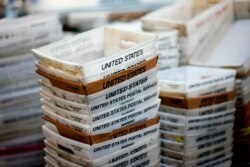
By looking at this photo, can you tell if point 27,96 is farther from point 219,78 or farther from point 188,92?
point 219,78

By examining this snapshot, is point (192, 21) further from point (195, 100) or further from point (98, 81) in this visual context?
point (98, 81)

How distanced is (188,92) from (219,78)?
25cm

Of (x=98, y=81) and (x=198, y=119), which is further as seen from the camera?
(x=198, y=119)

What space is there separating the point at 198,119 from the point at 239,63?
637mm

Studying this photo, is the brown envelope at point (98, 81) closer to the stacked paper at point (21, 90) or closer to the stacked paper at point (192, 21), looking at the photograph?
the stacked paper at point (21, 90)

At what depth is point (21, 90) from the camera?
9.23 ft

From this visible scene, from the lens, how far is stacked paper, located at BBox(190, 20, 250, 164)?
282 cm

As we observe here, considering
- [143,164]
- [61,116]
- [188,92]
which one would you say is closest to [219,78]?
[188,92]

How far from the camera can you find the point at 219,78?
2.52m

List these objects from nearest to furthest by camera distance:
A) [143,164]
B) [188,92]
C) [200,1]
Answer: [143,164] → [188,92] → [200,1]

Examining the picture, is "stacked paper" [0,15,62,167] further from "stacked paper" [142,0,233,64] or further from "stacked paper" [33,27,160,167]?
"stacked paper" [142,0,233,64]

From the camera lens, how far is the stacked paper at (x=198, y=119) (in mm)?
2477

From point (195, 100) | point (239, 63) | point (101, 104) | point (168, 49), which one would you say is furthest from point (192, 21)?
point (101, 104)

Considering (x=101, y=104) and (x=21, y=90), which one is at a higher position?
(x=101, y=104)
